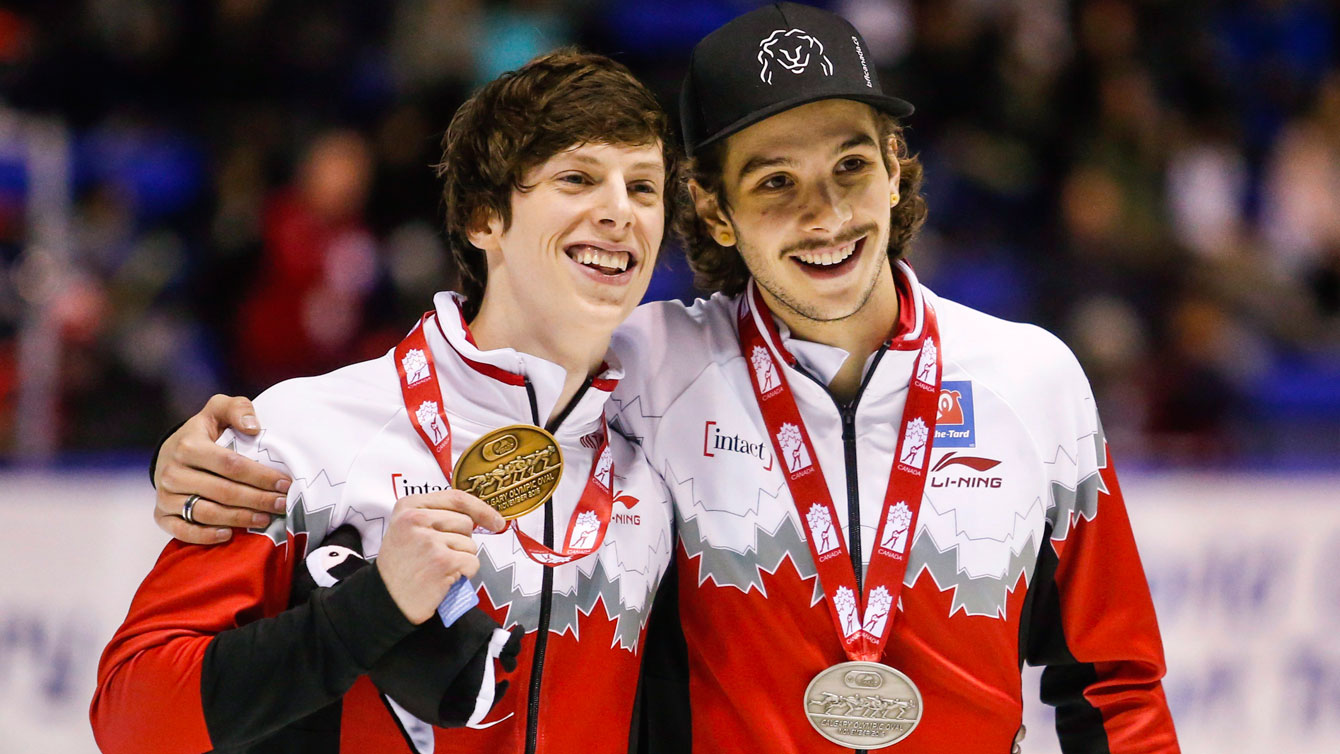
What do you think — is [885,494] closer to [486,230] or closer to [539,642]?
[539,642]

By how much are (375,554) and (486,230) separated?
757 millimetres

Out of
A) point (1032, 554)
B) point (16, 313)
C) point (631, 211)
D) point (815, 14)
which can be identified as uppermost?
point (16, 313)

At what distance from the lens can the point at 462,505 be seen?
8.14 feet

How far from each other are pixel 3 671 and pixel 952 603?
3.48m

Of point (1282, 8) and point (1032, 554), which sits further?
point (1282, 8)

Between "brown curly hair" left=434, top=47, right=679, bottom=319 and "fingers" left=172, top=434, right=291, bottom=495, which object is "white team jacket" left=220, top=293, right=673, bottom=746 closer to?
"fingers" left=172, top=434, right=291, bottom=495

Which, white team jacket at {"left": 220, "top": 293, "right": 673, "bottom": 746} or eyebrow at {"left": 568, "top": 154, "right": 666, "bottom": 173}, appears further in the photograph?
eyebrow at {"left": 568, "top": 154, "right": 666, "bottom": 173}

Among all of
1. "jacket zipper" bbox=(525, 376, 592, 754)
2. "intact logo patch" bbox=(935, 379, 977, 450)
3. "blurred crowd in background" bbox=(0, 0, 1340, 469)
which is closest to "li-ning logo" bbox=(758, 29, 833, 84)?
"intact logo patch" bbox=(935, 379, 977, 450)

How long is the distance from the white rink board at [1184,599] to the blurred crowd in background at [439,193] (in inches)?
8.8

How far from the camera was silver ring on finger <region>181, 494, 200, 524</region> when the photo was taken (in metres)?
2.69

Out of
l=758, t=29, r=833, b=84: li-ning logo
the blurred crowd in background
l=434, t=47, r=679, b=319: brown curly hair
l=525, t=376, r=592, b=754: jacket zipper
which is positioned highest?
the blurred crowd in background

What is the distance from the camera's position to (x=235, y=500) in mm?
2678

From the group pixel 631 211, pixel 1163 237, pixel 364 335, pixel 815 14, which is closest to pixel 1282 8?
pixel 1163 237

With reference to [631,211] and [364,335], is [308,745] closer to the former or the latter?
[631,211]
